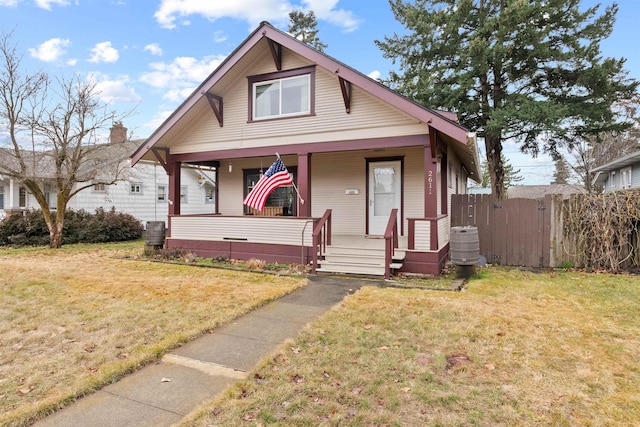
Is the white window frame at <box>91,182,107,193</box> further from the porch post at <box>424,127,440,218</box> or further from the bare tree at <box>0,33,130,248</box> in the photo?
the porch post at <box>424,127,440,218</box>

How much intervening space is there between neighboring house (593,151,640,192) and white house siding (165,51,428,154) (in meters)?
14.2

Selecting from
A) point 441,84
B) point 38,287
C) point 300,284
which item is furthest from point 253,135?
point 441,84

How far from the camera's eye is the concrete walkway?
112 inches

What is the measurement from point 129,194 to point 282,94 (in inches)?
546

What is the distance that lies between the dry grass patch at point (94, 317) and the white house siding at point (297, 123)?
3.94 meters

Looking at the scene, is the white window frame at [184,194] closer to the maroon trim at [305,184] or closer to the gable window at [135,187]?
the gable window at [135,187]

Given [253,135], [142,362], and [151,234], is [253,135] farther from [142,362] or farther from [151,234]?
[142,362]

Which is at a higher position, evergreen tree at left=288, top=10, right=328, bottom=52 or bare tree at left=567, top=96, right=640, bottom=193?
evergreen tree at left=288, top=10, right=328, bottom=52

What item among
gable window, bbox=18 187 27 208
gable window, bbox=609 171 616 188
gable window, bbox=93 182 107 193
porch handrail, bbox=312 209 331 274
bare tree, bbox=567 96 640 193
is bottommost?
porch handrail, bbox=312 209 331 274

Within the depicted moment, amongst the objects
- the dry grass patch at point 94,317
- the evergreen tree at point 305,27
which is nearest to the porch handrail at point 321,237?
the dry grass patch at point 94,317

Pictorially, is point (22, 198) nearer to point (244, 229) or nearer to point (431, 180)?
point (244, 229)

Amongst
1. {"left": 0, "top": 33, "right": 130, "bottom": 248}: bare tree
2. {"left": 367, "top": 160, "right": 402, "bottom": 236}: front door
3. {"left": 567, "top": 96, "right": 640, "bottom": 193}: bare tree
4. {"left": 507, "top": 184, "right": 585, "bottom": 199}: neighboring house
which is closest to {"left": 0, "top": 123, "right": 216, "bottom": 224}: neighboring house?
{"left": 0, "top": 33, "right": 130, "bottom": 248}: bare tree

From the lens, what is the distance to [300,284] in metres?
7.33

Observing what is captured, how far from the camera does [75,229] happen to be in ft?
50.6
